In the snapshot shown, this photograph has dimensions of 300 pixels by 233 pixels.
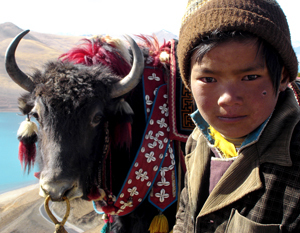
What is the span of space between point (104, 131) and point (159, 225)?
94 centimetres

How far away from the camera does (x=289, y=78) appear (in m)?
0.96

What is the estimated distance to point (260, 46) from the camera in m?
0.83

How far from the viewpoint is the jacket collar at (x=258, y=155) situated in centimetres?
81

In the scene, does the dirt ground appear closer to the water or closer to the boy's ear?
the water

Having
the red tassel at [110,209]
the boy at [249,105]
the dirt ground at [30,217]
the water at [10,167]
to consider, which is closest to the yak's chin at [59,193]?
the red tassel at [110,209]

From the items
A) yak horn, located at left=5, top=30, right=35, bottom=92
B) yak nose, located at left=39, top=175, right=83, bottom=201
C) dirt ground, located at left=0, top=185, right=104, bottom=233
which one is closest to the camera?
yak nose, located at left=39, top=175, right=83, bottom=201

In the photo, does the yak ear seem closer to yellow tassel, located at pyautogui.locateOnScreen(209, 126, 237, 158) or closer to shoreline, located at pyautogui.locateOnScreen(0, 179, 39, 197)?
yellow tassel, located at pyautogui.locateOnScreen(209, 126, 237, 158)

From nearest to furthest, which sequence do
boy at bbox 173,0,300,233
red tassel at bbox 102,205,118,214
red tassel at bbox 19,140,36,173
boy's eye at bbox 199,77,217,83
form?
boy at bbox 173,0,300,233, boy's eye at bbox 199,77,217,83, red tassel at bbox 102,205,118,214, red tassel at bbox 19,140,36,173

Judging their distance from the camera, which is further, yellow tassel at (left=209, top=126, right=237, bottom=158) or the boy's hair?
yellow tassel at (left=209, top=126, right=237, bottom=158)

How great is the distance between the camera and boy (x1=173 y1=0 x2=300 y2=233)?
0.79m

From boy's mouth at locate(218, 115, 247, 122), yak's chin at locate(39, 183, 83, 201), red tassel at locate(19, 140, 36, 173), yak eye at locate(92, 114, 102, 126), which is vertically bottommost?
red tassel at locate(19, 140, 36, 173)

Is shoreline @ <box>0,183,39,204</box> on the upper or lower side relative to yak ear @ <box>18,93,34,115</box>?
lower

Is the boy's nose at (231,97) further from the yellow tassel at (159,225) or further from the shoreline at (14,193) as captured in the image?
the shoreline at (14,193)

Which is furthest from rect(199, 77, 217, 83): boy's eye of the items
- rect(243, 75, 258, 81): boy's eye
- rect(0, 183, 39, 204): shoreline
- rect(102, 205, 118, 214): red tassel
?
rect(0, 183, 39, 204): shoreline
